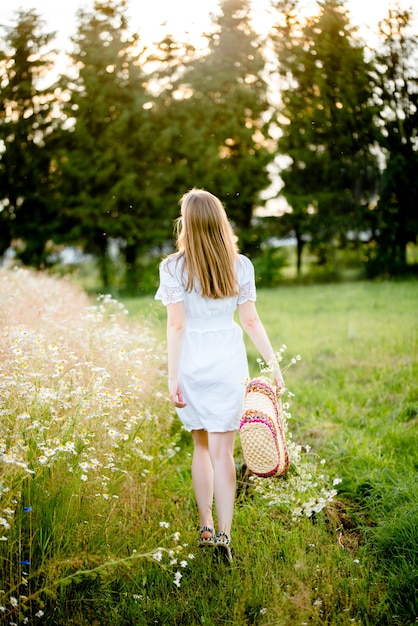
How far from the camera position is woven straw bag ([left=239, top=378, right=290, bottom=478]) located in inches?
146

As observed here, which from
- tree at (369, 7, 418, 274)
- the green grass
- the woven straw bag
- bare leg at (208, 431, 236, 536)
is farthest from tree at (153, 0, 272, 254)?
bare leg at (208, 431, 236, 536)

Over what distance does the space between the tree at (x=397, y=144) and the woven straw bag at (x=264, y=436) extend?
47.8ft

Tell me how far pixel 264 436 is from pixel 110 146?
1937 centimetres

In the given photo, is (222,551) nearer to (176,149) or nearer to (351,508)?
(351,508)

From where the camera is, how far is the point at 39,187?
22.6 meters

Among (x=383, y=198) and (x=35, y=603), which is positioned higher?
(x=383, y=198)

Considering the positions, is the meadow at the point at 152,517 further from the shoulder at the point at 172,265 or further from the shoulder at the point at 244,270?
the shoulder at the point at 244,270

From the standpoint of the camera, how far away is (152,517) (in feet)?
12.6

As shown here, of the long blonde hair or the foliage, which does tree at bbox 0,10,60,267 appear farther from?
the long blonde hair

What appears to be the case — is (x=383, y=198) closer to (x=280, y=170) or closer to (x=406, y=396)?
(x=280, y=170)

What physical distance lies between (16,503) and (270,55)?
19.8m

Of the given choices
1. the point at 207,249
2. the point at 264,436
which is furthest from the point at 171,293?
the point at 264,436

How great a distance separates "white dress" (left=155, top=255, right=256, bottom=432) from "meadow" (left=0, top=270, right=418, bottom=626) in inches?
15.6

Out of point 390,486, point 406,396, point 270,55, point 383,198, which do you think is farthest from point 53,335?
point 270,55
